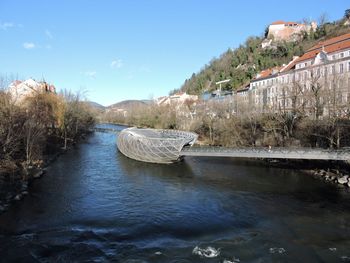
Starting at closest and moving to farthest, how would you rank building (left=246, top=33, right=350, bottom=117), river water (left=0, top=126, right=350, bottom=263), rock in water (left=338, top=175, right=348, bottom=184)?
river water (left=0, top=126, right=350, bottom=263) < rock in water (left=338, top=175, right=348, bottom=184) < building (left=246, top=33, right=350, bottom=117)

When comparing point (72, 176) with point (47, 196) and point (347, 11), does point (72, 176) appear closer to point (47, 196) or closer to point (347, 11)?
point (47, 196)

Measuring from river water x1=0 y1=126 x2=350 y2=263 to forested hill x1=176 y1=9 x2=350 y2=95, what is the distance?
61088 millimetres

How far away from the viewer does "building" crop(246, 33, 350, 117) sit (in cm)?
2905

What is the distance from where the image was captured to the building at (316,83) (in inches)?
1144

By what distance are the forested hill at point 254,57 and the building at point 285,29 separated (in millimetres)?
4949

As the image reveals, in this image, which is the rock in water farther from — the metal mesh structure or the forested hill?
the forested hill

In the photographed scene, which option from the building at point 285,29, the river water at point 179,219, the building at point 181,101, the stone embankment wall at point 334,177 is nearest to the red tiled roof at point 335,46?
the stone embankment wall at point 334,177

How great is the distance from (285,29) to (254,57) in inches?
622

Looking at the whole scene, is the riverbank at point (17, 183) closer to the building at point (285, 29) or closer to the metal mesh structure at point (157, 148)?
the metal mesh structure at point (157, 148)

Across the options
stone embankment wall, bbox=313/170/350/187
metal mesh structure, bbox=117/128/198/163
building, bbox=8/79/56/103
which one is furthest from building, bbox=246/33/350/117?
building, bbox=8/79/56/103

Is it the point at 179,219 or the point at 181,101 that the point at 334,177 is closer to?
the point at 179,219

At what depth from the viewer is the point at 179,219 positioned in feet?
54.1

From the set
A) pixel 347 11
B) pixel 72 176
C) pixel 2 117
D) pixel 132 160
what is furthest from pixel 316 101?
pixel 347 11

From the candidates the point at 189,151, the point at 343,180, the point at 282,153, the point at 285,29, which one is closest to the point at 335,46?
the point at 282,153
